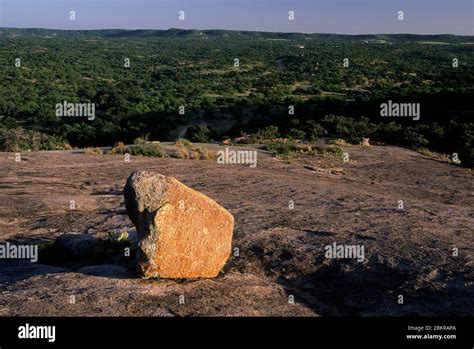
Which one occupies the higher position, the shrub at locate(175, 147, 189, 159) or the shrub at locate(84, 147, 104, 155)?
the shrub at locate(84, 147, 104, 155)

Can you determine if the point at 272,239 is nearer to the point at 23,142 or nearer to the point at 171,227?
the point at 171,227

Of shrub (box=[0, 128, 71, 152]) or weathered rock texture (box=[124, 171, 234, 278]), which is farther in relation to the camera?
shrub (box=[0, 128, 71, 152])

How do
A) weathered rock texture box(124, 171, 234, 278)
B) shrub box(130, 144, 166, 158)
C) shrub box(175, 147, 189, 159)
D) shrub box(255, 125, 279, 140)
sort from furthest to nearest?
1. shrub box(255, 125, 279, 140)
2. shrub box(130, 144, 166, 158)
3. shrub box(175, 147, 189, 159)
4. weathered rock texture box(124, 171, 234, 278)

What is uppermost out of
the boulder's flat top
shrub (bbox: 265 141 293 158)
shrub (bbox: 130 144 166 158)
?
shrub (bbox: 130 144 166 158)

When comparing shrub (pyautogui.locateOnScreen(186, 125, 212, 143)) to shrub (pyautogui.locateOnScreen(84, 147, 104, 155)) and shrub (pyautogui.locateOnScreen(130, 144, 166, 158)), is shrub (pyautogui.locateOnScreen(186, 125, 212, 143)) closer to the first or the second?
shrub (pyautogui.locateOnScreen(130, 144, 166, 158))

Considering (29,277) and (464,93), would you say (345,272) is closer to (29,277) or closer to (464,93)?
(29,277)

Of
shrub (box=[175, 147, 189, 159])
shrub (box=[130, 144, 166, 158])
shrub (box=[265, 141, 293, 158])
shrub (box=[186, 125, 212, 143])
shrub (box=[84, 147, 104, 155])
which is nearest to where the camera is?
shrub (box=[84, 147, 104, 155])

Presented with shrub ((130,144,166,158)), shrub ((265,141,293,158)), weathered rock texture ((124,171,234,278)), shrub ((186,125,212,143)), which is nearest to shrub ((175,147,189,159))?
shrub ((130,144,166,158))
